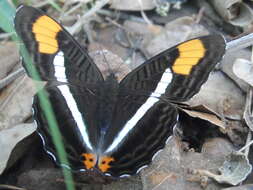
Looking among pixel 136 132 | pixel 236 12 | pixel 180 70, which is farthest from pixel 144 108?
pixel 236 12

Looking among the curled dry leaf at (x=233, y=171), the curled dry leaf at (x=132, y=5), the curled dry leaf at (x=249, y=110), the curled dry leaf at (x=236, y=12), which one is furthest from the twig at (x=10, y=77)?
the curled dry leaf at (x=236, y=12)

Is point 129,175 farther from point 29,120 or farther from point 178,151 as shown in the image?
point 29,120

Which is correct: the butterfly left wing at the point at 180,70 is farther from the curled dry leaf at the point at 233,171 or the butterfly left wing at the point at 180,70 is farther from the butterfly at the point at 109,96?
the curled dry leaf at the point at 233,171

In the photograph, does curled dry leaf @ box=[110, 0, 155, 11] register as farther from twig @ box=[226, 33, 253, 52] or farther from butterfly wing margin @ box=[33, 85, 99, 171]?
butterfly wing margin @ box=[33, 85, 99, 171]

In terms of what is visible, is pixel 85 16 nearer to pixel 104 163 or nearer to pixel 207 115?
pixel 207 115

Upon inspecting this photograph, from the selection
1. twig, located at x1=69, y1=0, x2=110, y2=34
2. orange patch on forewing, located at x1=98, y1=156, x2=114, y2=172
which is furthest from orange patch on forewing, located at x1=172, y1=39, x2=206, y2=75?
twig, located at x1=69, y1=0, x2=110, y2=34

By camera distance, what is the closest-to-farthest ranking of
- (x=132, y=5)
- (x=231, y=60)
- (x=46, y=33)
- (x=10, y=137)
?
1. (x=10, y=137)
2. (x=46, y=33)
3. (x=231, y=60)
4. (x=132, y=5)

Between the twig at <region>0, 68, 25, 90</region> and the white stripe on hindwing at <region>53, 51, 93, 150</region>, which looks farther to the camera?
the twig at <region>0, 68, 25, 90</region>
